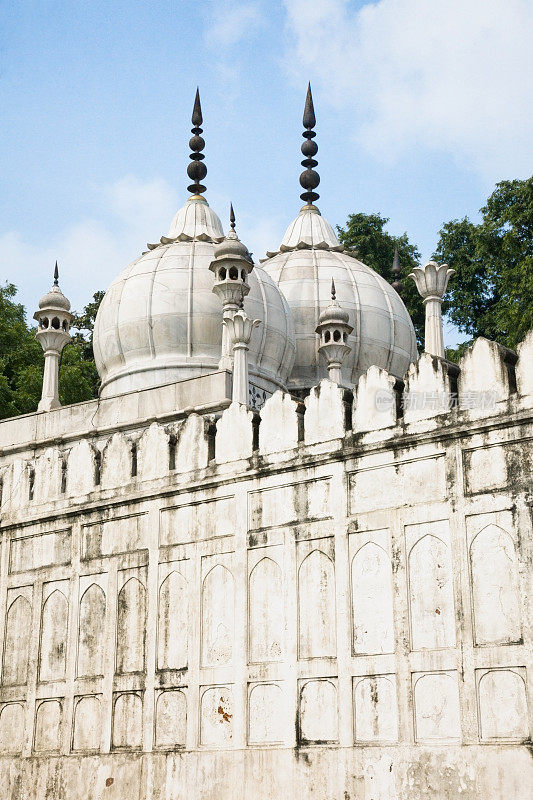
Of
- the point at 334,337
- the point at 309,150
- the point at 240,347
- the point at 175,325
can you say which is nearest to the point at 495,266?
the point at 309,150

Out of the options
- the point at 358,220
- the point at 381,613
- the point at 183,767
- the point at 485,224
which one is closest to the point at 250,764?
the point at 183,767

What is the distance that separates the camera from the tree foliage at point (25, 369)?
2880cm

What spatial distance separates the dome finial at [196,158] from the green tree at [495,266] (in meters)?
7.27

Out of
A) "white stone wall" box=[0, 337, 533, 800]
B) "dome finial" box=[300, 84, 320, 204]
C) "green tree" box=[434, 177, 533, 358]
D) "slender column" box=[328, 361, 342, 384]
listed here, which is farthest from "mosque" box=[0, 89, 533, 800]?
"dome finial" box=[300, 84, 320, 204]

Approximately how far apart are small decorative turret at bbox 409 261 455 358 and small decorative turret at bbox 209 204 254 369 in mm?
2680

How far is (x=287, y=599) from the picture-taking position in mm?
11672

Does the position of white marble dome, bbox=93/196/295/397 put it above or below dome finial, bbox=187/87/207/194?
below

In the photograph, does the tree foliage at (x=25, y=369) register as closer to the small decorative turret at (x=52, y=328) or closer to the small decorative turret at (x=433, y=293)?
the small decorative turret at (x=52, y=328)

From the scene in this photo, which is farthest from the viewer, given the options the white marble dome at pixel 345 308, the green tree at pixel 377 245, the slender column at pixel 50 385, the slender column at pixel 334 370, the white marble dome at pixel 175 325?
the green tree at pixel 377 245

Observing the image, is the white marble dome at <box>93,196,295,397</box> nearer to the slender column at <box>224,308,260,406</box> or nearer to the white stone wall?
the slender column at <box>224,308,260,406</box>

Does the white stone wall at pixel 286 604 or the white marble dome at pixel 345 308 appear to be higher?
the white marble dome at pixel 345 308

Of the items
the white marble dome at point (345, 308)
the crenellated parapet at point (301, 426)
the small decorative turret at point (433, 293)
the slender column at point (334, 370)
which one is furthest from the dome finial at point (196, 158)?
the crenellated parapet at point (301, 426)

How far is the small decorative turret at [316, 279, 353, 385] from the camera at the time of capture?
22.0 meters

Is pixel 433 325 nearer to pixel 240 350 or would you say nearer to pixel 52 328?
pixel 240 350
